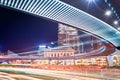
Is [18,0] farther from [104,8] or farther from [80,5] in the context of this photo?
[104,8]

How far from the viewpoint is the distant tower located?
176875mm

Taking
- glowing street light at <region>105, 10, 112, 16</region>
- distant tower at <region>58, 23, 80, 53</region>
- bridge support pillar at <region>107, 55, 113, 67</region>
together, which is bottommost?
bridge support pillar at <region>107, 55, 113, 67</region>

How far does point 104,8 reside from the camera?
2353 cm

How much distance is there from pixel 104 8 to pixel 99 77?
856 centimetres

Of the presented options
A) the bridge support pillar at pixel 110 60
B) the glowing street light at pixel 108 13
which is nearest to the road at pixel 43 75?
the glowing street light at pixel 108 13

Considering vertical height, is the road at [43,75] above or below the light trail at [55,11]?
below

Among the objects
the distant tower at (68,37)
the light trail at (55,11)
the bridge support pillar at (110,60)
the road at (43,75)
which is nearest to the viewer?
the road at (43,75)

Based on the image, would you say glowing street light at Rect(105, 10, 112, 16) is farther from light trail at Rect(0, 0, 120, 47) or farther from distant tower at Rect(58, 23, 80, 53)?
distant tower at Rect(58, 23, 80, 53)

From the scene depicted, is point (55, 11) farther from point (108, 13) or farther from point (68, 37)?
point (68, 37)

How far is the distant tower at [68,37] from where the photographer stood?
177m

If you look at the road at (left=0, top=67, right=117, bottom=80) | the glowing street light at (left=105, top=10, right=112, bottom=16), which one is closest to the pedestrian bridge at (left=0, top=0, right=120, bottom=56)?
the glowing street light at (left=105, top=10, right=112, bottom=16)

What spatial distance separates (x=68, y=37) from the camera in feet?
584

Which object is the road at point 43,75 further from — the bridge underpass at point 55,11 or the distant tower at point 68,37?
the distant tower at point 68,37

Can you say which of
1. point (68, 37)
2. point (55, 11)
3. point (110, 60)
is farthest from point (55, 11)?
point (68, 37)
